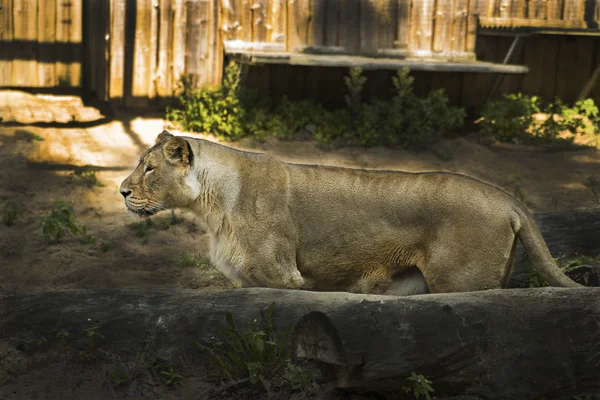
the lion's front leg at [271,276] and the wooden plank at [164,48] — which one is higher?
the wooden plank at [164,48]

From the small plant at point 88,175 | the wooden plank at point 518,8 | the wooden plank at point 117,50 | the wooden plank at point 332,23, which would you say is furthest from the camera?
the wooden plank at point 518,8

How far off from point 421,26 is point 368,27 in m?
0.89

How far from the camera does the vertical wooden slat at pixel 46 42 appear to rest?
1367 centimetres

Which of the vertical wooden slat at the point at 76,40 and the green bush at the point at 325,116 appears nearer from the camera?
the green bush at the point at 325,116

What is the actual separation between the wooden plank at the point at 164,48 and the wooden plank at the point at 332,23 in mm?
2498

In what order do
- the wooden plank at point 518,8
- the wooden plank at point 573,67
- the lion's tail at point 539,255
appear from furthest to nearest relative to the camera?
the wooden plank at point 573,67 → the wooden plank at point 518,8 → the lion's tail at point 539,255

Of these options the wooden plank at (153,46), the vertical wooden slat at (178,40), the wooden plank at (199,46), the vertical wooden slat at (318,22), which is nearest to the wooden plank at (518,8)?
the vertical wooden slat at (318,22)

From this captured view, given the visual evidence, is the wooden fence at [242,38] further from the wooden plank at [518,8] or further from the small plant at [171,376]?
the small plant at [171,376]

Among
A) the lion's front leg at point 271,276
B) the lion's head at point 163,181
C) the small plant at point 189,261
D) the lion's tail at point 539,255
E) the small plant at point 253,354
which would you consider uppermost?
the lion's head at point 163,181

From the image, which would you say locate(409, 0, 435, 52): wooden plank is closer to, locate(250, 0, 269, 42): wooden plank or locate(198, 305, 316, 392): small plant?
locate(250, 0, 269, 42): wooden plank

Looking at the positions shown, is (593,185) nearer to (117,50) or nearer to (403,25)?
(403,25)

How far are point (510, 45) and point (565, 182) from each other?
3.75 m

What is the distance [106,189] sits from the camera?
1076cm

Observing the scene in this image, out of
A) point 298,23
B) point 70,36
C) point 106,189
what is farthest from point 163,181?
point 70,36
